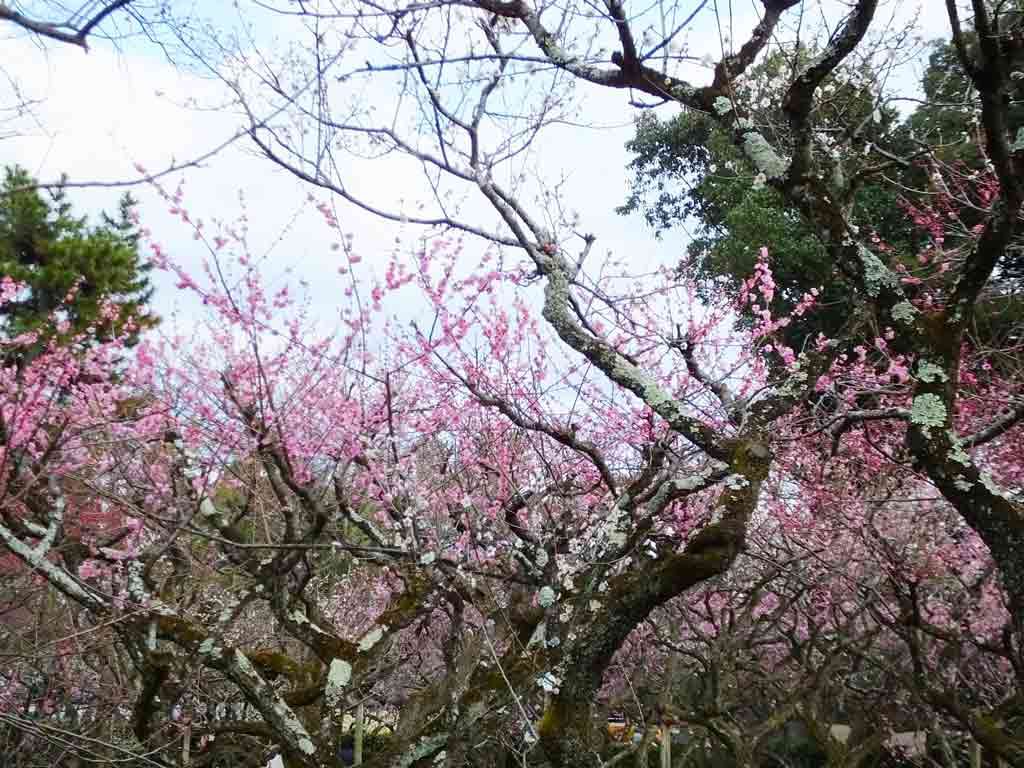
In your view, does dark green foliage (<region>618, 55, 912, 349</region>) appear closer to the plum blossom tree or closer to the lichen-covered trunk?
the plum blossom tree

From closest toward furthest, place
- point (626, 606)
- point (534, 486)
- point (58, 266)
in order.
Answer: point (626, 606) → point (534, 486) → point (58, 266)

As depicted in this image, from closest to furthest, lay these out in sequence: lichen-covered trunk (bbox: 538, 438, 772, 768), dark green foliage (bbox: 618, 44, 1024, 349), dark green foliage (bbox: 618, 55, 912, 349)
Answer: lichen-covered trunk (bbox: 538, 438, 772, 768)
dark green foliage (bbox: 618, 44, 1024, 349)
dark green foliage (bbox: 618, 55, 912, 349)

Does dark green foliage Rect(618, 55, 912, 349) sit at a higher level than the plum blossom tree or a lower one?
higher

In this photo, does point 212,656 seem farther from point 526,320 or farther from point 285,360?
point 526,320

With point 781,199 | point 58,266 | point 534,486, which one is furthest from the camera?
point 58,266

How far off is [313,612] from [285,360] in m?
2.03

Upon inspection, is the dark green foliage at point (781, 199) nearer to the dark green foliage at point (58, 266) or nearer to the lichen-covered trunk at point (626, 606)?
the lichen-covered trunk at point (626, 606)

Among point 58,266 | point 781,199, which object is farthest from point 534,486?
point 58,266

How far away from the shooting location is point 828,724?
650 cm

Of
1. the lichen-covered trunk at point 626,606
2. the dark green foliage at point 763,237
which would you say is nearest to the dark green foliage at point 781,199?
the dark green foliage at point 763,237

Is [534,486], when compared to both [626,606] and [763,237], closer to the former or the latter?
[626,606]

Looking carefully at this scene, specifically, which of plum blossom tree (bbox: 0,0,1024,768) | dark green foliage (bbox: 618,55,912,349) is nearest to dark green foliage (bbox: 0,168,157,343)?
plum blossom tree (bbox: 0,0,1024,768)

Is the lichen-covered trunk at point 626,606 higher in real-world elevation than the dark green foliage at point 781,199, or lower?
lower

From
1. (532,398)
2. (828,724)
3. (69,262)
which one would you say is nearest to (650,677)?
(828,724)
